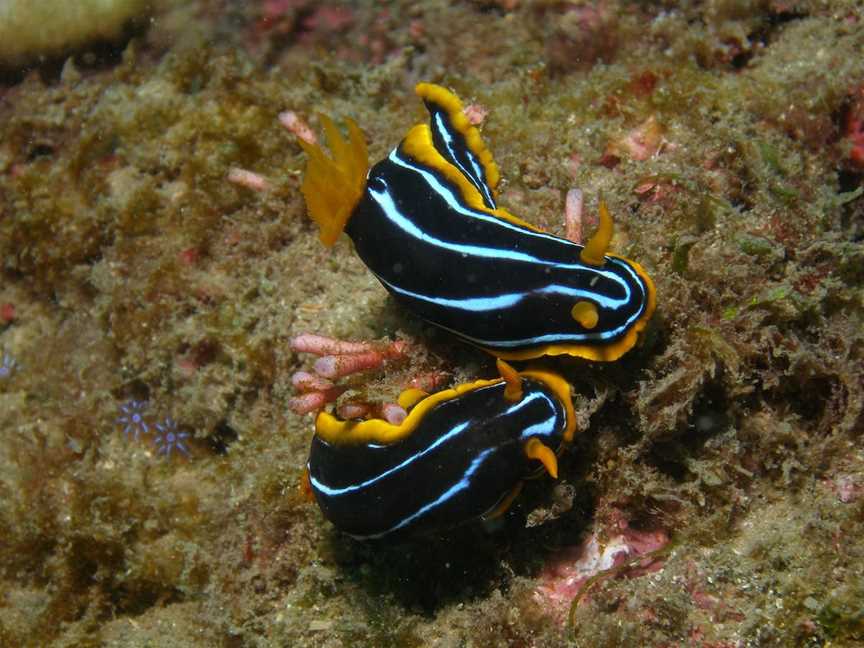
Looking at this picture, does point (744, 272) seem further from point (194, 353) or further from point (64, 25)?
point (64, 25)

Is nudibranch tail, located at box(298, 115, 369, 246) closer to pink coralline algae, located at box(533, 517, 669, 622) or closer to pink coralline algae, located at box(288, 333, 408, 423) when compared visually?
pink coralline algae, located at box(288, 333, 408, 423)

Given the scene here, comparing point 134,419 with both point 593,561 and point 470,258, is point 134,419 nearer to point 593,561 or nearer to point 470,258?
point 470,258

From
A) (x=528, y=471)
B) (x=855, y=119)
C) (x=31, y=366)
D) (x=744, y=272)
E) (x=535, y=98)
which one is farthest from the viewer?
(x=31, y=366)

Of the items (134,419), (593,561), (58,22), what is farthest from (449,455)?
(58,22)

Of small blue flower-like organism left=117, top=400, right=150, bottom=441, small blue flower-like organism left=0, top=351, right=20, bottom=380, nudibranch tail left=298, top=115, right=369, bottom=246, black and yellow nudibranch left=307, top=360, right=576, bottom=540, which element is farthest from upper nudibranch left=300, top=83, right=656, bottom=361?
small blue flower-like organism left=0, top=351, right=20, bottom=380

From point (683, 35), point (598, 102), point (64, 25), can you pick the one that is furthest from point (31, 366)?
point (683, 35)

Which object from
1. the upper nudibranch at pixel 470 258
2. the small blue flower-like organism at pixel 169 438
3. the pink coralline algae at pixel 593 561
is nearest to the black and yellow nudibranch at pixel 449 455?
the upper nudibranch at pixel 470 258

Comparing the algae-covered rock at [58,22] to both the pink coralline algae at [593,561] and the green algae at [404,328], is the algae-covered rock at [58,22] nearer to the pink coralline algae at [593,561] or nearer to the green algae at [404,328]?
the green algae at [404,328]

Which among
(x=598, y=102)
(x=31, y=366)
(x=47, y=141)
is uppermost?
(x=598, y=102)
